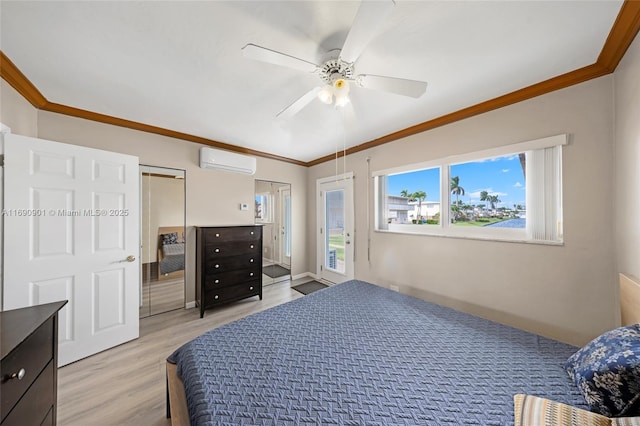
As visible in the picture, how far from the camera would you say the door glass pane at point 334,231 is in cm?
391

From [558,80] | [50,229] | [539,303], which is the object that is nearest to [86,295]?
[50,229]

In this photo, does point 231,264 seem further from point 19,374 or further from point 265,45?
point 265,45

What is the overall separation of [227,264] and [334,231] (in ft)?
6.26

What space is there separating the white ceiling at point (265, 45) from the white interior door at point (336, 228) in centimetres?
169

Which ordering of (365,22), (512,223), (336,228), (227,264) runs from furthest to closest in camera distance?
(336,228)
(227,264)
(512,223)
(365,22)

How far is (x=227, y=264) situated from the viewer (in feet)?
10.2

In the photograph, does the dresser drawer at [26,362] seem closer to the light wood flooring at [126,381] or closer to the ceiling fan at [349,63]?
the light wood flooring at [126,381]

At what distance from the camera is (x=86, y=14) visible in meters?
1.21

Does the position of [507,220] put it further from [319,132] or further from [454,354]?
[319,132]

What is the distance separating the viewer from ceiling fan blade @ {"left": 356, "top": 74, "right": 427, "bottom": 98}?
4.62ft

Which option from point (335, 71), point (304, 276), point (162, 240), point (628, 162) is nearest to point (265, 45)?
point (335, 71)

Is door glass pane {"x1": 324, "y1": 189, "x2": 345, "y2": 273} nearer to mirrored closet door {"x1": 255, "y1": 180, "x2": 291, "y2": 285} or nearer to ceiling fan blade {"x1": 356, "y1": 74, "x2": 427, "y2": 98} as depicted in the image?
mirrored closet door {"x1": 255, "y1": 180, "x2": 291, "y2": 285}

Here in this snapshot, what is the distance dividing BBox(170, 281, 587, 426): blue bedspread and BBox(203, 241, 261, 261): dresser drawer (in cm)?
162

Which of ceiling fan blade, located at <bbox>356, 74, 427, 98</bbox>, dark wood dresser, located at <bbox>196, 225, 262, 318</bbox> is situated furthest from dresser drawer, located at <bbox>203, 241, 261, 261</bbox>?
ceiling fan blade, located at <bbox>356, 74, 427, 98</bbox>
